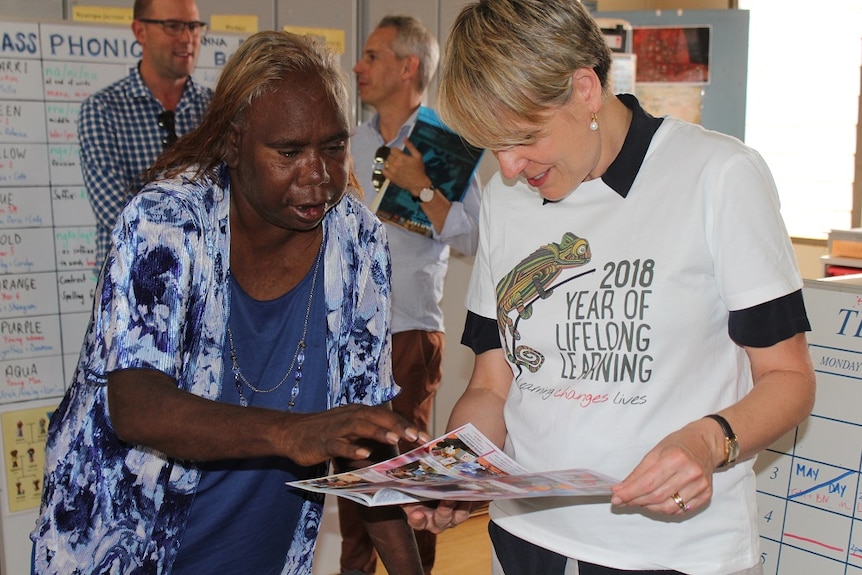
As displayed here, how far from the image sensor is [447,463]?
1142 mm

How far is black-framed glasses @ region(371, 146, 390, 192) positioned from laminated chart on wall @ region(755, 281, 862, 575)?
1651mm

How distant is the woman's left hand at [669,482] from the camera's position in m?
1.04

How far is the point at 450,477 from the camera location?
1127 mm

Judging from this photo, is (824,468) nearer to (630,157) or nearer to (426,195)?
(630,157)

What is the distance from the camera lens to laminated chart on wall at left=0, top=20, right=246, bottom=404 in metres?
2.72

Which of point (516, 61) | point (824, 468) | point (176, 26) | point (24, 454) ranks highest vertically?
point (176, 26)

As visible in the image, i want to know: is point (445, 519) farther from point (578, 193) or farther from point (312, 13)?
point (312, 13)

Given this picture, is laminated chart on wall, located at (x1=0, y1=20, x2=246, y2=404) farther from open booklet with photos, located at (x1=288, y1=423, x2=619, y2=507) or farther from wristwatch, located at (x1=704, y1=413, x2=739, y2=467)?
wristwatch, located at (x1=704, y1=413, x2=739, y2=467)

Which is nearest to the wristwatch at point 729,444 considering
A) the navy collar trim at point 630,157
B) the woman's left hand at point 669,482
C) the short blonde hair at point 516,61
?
the woman's left hand at point 669,482

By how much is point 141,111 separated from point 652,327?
2.09 meters

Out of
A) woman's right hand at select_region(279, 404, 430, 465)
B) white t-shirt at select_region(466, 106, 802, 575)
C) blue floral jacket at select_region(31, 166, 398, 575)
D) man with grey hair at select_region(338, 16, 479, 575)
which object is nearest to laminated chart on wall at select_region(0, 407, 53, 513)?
man with grey hair at select_region(338, 16, 479, 575)

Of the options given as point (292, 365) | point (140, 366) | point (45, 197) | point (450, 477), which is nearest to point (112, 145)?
point (45, 197)

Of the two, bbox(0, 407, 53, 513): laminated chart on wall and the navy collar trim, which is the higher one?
the navy collar trim

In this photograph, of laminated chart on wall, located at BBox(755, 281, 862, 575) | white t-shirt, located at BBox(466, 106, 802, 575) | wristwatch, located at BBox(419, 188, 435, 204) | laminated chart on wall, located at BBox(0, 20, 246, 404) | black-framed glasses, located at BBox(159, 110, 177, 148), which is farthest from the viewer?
wristwatch, located at BBox(419, 188, 435, 204)
